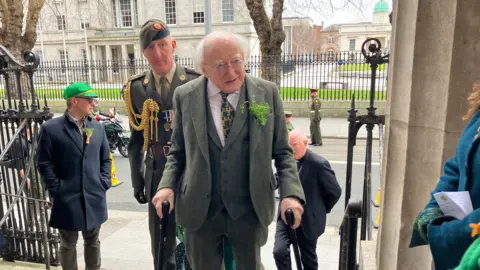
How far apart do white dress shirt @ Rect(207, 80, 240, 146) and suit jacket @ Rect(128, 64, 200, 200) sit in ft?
2.57

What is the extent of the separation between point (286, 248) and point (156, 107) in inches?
65.3

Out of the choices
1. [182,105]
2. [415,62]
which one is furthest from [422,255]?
[182,105]

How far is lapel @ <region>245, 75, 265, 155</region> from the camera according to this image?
7.15 ft

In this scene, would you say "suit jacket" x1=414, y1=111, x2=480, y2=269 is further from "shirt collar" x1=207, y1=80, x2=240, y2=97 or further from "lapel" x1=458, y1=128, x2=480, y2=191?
"shirt collar" x1=207, y1=80, x2=240, y2=97

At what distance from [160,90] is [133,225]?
305 centimetres

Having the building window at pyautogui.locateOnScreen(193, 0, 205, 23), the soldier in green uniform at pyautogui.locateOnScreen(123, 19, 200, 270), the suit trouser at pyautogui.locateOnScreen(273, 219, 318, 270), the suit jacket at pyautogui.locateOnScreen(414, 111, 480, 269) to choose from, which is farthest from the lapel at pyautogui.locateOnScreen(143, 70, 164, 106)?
the building window at pyautogui.locateOnScreen(193, 0, 205, 23)

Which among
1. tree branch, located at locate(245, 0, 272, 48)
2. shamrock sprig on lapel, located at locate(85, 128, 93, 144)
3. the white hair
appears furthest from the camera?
tree branch, located at locate(245, 0, 272, 48)

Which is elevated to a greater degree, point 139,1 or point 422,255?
point 139,1

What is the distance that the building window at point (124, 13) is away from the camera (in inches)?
1430

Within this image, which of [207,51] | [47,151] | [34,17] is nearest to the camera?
[207,51]

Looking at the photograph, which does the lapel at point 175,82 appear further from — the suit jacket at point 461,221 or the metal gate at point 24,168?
the suit jacket at point 461,221

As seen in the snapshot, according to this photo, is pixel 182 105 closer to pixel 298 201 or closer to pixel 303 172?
pixel 298 201

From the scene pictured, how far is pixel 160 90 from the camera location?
10.1 ft

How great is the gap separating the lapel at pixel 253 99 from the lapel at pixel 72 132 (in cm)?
185
